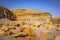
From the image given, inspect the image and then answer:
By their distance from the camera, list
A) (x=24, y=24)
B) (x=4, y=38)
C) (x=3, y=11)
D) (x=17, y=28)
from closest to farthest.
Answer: (x=4, y=38) < (x=17, y=28) < (x=24, y=24) < (x=3, y=11)

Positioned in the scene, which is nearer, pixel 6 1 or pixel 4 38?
pixel 4 38

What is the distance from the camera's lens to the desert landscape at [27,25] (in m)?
1.81

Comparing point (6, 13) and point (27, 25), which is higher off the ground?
point (6, 13)

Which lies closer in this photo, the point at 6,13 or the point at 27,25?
the point at 27,25

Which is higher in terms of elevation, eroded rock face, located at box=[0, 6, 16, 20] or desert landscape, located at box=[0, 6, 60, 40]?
eroded rock face, located at box=[0, 6, 16, 20]

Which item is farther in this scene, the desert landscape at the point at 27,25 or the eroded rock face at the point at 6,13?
the eroded rock face at the point at 6,13

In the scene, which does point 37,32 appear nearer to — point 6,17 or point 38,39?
A: point 38,39

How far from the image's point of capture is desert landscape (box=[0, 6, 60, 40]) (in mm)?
1812

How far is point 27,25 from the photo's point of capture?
218 centimetres

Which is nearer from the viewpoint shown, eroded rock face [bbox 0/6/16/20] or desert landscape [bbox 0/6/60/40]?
desert landscape [bbox 0/6/60/40]

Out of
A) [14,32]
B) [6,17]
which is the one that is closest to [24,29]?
[14,32]

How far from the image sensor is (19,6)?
7.69 feet

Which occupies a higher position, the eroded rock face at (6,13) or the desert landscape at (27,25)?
the eroded rock face at (6,13)

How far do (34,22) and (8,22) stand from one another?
452mm
